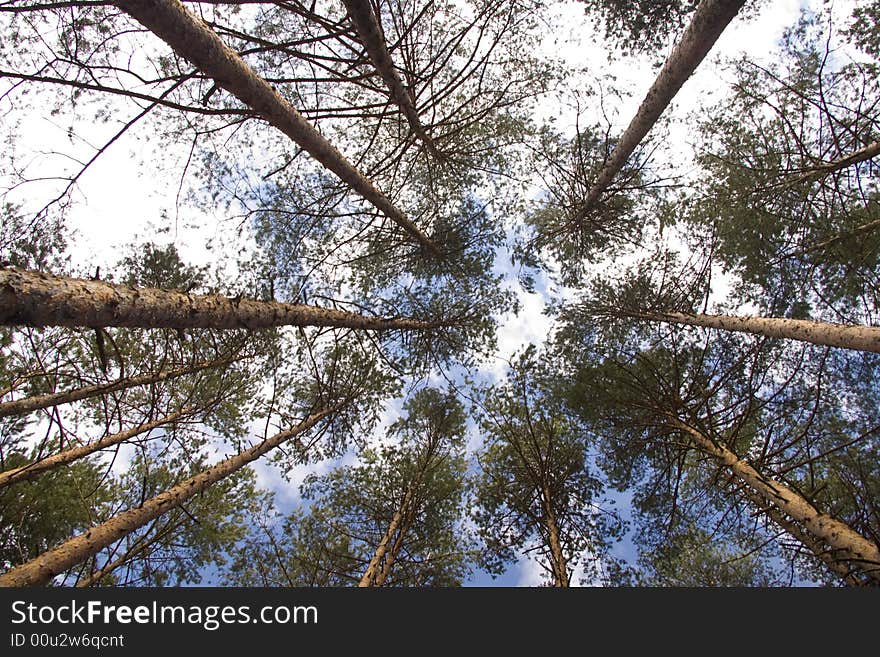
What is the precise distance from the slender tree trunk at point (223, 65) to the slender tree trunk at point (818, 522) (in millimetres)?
5360

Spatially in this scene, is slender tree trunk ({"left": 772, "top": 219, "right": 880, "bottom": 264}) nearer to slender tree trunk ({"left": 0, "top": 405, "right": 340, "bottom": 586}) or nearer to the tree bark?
the tree bark

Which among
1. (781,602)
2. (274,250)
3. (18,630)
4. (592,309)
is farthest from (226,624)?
(592,309)

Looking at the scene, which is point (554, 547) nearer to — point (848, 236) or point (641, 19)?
point (848, 236)

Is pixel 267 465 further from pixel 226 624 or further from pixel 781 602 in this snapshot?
pixel 781 602

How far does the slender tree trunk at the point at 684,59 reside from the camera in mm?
3359

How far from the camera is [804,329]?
4172 mm

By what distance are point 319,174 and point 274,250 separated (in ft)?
5.31

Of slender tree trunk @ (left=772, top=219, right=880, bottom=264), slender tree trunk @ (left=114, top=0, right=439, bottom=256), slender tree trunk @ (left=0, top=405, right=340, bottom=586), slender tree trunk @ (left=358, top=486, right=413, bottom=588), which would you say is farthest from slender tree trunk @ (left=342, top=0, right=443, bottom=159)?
slender tree trunk @ (left=358, top=486, right=413, bottom=588)

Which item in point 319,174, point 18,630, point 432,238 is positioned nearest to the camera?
point 18,630

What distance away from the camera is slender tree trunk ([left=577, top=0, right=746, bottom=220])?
336 cm

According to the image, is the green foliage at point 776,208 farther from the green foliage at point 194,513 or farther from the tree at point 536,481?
the green foliage at point 194,513

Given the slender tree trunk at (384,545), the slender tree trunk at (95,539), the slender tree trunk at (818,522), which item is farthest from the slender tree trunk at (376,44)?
the slender tree trunk at (384,545)

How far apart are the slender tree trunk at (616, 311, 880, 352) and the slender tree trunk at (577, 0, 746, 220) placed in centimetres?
280

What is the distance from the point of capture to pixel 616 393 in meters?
7.10
